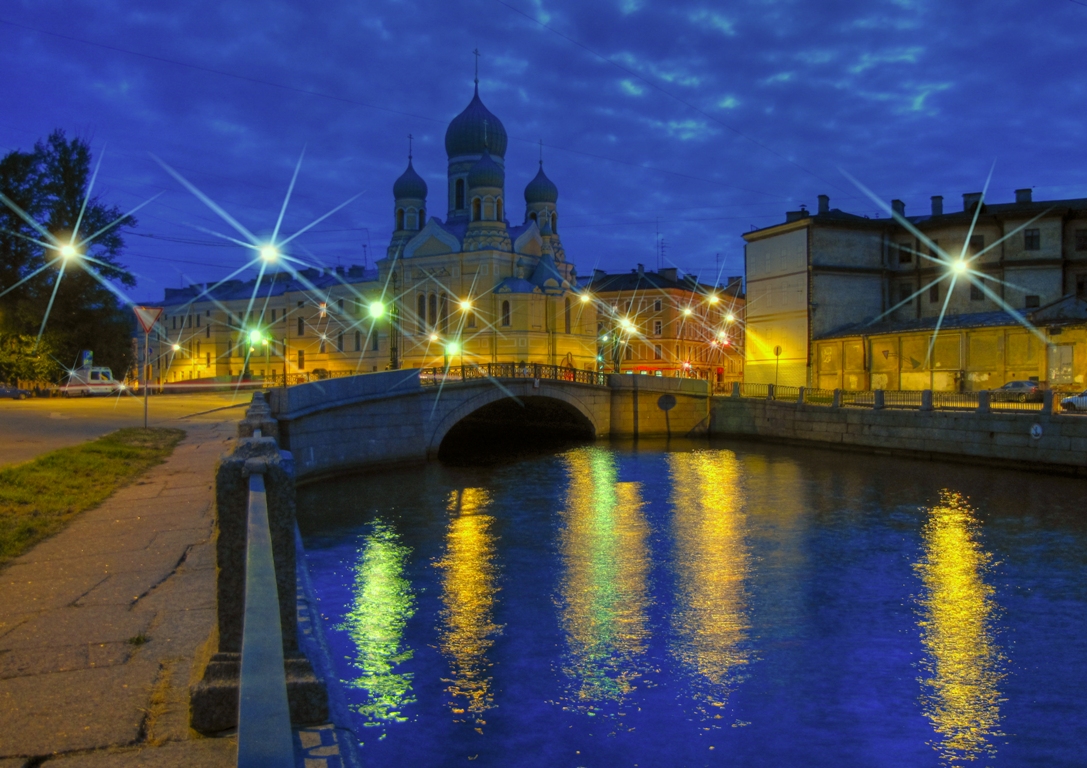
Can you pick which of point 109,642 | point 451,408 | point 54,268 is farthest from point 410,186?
point 109,642

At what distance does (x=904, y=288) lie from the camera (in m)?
47.0

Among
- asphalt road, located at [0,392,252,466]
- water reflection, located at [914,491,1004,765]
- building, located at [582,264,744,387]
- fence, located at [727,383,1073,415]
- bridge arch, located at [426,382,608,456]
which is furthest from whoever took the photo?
building, located at [582,264,744,387]

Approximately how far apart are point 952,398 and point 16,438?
28.3 meters

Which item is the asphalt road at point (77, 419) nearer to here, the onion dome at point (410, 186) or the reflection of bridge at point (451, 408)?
the reflection of bridge at point (451, 408)

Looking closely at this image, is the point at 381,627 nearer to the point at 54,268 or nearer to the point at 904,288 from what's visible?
the point at 54,268

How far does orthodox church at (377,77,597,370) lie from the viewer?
209 ft

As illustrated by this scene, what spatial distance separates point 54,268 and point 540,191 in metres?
42.8

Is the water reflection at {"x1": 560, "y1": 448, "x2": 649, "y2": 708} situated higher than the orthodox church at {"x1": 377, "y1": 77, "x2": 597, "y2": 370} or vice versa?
the orthodox church at {"x1": 377, "y1": 77, "x2": 597, "y2": 370}

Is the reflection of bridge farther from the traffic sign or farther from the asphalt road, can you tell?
the traffic sign

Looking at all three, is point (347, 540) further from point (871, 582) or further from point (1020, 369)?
point (1020, 369)

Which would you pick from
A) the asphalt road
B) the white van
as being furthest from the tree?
the asphalt road

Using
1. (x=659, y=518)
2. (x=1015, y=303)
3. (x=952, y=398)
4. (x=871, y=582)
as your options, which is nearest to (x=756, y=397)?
(x=952, y=398)

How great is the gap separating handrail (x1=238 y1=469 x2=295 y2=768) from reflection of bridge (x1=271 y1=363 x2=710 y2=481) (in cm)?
1943

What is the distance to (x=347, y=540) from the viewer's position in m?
17.2
